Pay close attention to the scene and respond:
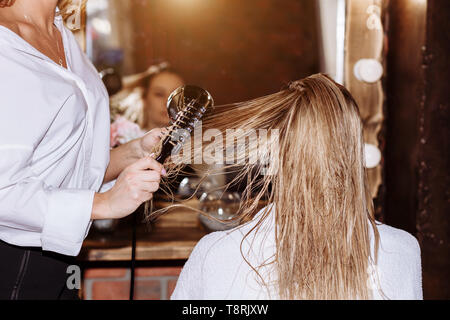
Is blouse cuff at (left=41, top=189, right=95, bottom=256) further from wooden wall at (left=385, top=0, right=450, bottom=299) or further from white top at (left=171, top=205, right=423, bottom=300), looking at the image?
wooden wall at (left=385, top=0, right=450, bottom=299)

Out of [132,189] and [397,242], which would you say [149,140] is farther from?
[397,242]

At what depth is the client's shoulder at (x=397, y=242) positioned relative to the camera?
0.78 metres

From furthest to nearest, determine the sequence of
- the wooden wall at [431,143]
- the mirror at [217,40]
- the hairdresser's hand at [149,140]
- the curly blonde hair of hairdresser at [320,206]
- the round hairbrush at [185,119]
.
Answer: the mirror at [217,40]
the wooden wall at [431,143]
the hairdresser's hand at [149,140]
the round hairbrush at [185,119]
the curly blonde hair of hairdresser at [320,206]

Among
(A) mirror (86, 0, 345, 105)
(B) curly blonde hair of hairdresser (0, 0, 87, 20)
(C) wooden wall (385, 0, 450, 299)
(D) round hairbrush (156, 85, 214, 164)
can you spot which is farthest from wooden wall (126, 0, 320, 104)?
(D) round hairbrush (156, 85, 214, 164)

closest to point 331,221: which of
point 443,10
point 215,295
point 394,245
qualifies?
point 394,245

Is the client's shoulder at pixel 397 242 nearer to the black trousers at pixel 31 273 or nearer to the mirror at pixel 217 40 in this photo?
the black trousers at pixel 31 273

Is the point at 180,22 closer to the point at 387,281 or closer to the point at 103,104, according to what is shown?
the point at 103,104

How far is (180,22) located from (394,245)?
6.12 feet

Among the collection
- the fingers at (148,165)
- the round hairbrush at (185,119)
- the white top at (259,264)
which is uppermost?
the round hairbrush at (185,119)

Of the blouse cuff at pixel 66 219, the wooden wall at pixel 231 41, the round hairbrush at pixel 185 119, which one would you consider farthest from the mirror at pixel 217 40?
the blouse cuff at pixel 66 219

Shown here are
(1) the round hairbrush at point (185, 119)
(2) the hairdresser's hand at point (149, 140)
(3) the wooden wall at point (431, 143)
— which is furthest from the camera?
(3) the wooden wall at point (431, 143)
